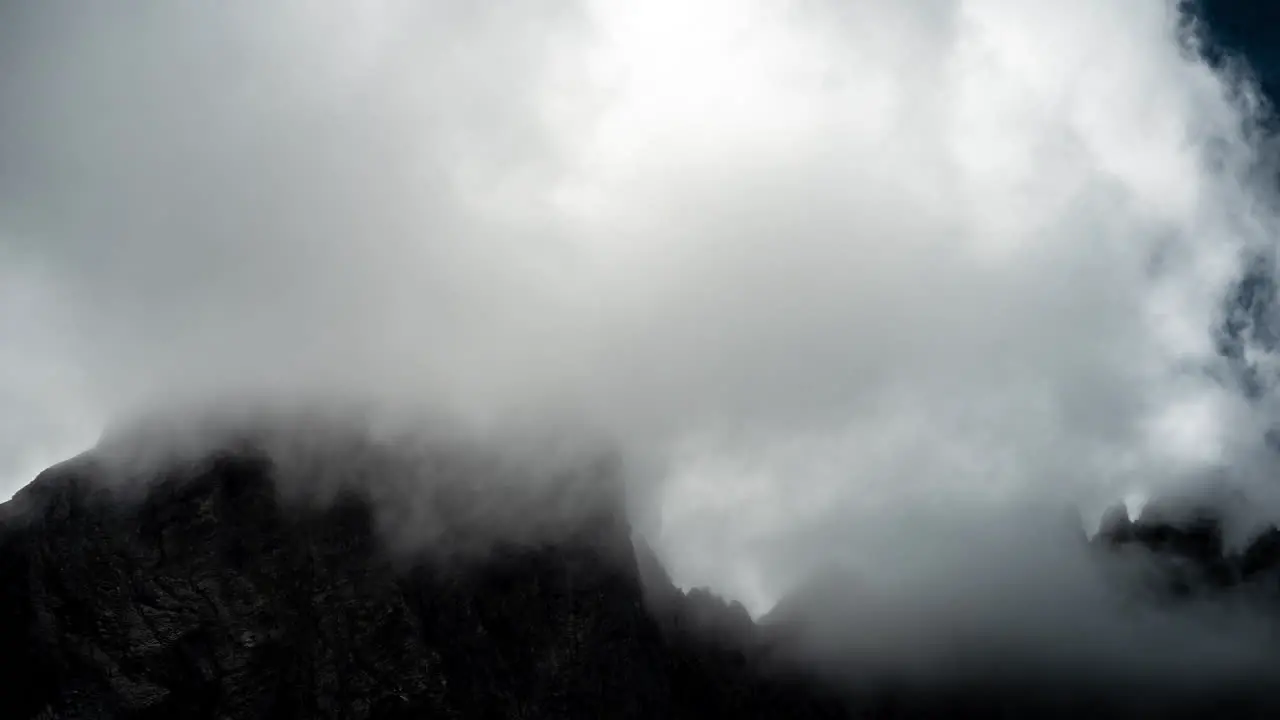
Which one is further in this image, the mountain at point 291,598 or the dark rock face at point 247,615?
the mountain at point 291,598

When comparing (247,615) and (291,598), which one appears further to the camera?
(291,598)

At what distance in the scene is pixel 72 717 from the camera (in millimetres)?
134750

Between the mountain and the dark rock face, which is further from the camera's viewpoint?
the mountain

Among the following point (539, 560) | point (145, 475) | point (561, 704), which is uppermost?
point (145, 475)

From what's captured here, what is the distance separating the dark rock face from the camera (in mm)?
139125

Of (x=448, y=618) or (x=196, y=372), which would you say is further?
(x=196, y=372)

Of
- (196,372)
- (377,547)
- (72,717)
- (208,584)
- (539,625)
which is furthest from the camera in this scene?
(196,372)

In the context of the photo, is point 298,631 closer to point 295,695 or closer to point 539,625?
point 295,695

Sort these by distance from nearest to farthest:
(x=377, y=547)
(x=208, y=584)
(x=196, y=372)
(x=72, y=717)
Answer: (x=72, y=717), (x=208, y=584), (x=377, y=547), (x=196, y=372)

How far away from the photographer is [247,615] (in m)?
147

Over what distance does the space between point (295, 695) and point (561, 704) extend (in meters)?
42.3

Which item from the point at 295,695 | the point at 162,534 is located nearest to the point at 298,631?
the point at 295,695

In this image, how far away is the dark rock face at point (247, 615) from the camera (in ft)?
456

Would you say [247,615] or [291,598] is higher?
[291,598]
